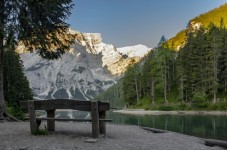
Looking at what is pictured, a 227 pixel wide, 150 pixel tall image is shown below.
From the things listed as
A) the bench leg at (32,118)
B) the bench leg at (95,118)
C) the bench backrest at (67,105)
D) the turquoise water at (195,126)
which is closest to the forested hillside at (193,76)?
the turquoise water at (195,126)

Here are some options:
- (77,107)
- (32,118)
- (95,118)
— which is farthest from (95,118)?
(32,118)

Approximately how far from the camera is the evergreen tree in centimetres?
2300

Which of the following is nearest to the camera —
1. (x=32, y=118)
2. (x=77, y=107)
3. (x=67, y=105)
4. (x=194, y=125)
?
(x=77, y=107)

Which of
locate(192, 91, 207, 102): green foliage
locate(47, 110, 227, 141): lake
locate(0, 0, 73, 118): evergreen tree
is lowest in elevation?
locate(47, 110, 227, 141): lake

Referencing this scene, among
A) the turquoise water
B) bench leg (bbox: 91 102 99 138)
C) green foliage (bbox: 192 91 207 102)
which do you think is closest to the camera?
bench leg (bbox: 91 102 99 138)

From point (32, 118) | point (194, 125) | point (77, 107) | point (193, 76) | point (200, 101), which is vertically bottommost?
point (194, 125)

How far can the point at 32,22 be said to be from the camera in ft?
75.8

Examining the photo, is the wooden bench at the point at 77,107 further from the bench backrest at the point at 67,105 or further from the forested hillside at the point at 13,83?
the forested hillside at the point at 13,83

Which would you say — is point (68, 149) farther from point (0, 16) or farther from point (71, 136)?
point (0, 16)

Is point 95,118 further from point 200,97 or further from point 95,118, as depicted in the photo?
point 200,97

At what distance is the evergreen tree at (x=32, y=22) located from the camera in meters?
23.0

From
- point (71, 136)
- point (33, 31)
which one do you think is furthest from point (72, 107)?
point (33, 31)

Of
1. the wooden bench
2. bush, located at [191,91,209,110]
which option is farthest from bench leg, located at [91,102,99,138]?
bush, located at [191,91,209,110]

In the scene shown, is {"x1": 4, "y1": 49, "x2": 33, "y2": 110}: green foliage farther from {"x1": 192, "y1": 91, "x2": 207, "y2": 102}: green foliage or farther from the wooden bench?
the wooden bench
